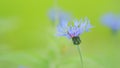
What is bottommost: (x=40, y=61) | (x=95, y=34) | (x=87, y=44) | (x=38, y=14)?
(x=40, y=61)

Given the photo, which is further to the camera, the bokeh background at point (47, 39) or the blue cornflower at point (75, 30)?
the bokeh background at point (47, 39)

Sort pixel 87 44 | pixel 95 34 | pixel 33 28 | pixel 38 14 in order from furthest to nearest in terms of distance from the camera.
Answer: pixel 38 14 → pixel 33 28 → pixel 95 34 → pixel 87 44

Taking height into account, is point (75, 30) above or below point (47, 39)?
below

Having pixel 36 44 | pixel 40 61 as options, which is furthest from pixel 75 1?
pixel 40 61

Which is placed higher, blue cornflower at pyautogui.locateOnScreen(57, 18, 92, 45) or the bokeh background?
the bokeh background

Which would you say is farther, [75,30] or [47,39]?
[47,39]

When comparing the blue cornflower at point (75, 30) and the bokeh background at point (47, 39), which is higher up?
the bokeh background at point (47, 39)

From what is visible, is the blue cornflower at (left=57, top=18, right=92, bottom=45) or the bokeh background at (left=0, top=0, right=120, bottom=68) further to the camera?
the bokeh background at (left=0, top=0, right=120, bottom=68)

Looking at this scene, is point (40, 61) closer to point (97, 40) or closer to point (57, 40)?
point (57, 40)
